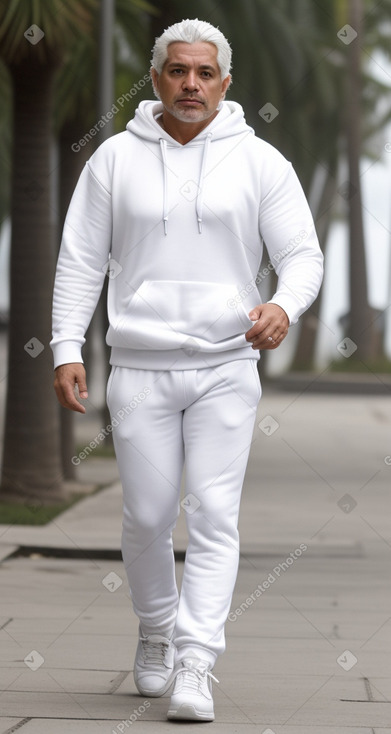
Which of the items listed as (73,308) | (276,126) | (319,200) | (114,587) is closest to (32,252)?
(114,587)

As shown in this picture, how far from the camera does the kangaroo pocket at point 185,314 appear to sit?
14.9ft

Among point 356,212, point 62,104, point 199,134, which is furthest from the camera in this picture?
point 356,212

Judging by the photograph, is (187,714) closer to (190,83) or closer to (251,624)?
(190,83)

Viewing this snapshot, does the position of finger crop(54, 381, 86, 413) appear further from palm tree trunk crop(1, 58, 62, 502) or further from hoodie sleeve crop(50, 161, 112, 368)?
palm tree trunk crop(1, 58, 62, 502)

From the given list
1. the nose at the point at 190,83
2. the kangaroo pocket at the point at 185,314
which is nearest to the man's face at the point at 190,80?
the nose at the point at 190,83

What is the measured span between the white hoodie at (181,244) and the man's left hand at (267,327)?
5.3 inches

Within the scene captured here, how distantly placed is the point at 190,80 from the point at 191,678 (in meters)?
1.67

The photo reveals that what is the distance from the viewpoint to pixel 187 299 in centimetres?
455

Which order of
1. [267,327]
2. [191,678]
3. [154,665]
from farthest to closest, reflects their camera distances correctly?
1. [154,665]
2. [191,678]
3. [267,327]

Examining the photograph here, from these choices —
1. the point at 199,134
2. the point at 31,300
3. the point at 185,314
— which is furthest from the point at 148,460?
the point at 31,300

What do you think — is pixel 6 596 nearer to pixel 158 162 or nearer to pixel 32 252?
pixel 158 162

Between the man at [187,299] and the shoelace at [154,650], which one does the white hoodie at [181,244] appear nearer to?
the man at [187,299]

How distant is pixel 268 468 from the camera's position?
571 inches

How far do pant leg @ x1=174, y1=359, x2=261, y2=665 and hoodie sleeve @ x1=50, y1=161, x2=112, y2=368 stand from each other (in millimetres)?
422
